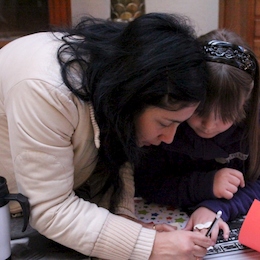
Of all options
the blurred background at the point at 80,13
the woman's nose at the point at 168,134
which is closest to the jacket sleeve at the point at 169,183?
the woman's nose at the point at 168,134

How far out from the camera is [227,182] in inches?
37.2

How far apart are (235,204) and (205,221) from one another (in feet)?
0.30

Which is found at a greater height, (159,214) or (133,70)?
(133,70)

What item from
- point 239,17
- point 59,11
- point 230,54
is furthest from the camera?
point 239,17

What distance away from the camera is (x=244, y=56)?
0.85 meters

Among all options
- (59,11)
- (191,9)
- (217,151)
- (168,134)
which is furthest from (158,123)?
(191,9)

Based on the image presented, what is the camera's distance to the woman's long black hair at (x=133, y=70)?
0.68m

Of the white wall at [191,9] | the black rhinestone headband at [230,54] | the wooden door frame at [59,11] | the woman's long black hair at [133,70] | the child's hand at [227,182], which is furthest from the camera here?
the white wall at [191,9]

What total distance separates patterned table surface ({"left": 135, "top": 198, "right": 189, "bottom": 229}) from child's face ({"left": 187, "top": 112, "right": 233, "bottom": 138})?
0.18 metres

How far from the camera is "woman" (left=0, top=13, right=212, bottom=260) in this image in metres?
0.69

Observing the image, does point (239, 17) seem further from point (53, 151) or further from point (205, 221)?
point (53, 151)

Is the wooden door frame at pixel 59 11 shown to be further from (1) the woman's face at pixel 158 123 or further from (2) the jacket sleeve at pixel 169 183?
(1) the woman's face at pixel 158 123

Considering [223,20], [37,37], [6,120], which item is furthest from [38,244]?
[223,20]

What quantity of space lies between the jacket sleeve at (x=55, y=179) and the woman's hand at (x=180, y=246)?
2 cm
